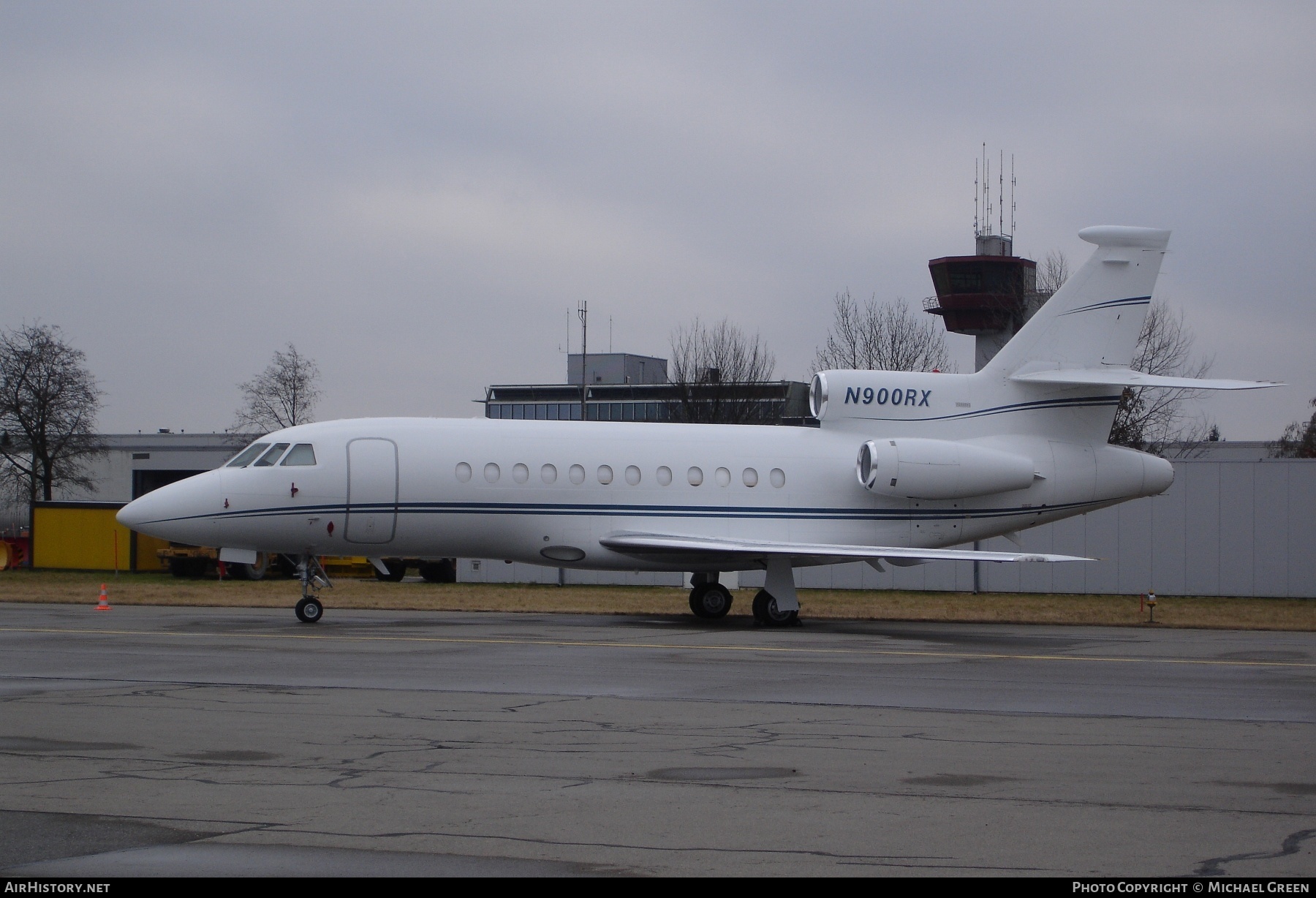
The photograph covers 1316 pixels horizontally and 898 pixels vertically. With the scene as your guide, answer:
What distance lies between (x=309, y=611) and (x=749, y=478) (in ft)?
26.2

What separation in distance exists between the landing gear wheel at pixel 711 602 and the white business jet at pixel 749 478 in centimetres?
3

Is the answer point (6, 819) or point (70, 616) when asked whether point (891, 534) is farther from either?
point (6, 819)

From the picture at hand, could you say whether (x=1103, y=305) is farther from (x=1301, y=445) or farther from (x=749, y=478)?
(x=1301, y=445)

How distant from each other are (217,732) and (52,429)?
58.4 metres

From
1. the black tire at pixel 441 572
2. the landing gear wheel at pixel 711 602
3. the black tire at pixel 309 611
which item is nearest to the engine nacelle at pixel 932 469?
the landing gear wheel at pixel 711 602

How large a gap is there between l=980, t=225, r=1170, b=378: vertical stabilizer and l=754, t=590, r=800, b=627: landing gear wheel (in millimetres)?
6274

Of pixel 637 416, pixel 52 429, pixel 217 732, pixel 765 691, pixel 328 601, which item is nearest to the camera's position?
pixel 217 732

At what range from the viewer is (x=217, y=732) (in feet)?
32.0

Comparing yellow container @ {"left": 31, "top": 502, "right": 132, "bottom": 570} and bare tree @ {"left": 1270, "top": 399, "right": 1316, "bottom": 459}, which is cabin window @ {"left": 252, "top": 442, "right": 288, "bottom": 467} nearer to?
yellow container @ {"left": 31, "top": 502, "right": 132, "bottom": 570}

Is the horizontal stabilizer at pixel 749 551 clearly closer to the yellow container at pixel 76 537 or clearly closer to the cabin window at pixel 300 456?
the cabin window at pixel 300 456

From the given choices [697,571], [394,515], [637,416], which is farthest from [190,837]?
[637,416]

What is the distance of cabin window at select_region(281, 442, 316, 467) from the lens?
21641mm

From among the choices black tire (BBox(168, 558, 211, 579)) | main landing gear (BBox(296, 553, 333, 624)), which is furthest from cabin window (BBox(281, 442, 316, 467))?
black tire (BBox(168, 558, 211, 579))

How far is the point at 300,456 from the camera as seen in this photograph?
21.7 m
